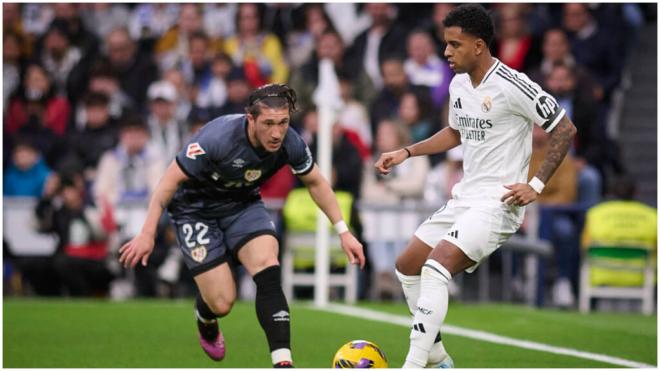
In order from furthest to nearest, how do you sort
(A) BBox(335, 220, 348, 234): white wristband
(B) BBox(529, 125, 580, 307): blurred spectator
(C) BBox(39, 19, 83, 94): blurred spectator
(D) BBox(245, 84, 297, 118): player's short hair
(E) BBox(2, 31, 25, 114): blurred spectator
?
(C) BBox(39, 19, 83, 94): blurred spectator
(E) BBox(2, 31, 25, 114): blurred spectator
(B) BBox(529, 125, 580, 307): blurred spectator
(A) BBox(335, 220, 348, 234): white wristband
(D) BBox(245, 84, 297, 118): player's short hair

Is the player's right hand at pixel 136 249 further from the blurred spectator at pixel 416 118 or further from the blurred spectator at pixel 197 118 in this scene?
the blurred spectator at pixel 197 118

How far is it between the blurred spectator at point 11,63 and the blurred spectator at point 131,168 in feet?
10.1

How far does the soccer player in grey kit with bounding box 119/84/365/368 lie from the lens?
27.3 ft

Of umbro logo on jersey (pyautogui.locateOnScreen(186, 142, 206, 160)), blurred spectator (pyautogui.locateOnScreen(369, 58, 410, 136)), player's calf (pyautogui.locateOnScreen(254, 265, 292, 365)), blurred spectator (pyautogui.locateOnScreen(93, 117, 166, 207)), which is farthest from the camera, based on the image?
blurred spectator (pyautogui.locateOnScreen(369, 58, 410, 136))

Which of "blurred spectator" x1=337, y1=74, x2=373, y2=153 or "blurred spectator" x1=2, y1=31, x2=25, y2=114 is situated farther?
"blurred spectator" x1=2, y1=31, x2=25, y2=114

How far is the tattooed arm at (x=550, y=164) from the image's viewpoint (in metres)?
8.03

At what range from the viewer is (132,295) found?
1712 centimetres

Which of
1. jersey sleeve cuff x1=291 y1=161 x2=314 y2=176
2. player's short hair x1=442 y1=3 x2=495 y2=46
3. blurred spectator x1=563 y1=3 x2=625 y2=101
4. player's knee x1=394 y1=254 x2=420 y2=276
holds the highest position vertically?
blurred spectator x1=563 y1=3 x2=625 y2=101

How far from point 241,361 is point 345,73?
8.83m

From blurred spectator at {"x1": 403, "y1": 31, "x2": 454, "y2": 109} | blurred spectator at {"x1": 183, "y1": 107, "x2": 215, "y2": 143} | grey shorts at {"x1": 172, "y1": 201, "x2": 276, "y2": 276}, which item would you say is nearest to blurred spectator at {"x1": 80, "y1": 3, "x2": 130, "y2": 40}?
blurred spectator at {"x1": 183, "y1": 107, "x2": 215, "y2": 143}

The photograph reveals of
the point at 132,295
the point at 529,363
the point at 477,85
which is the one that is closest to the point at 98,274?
the point at 132,295

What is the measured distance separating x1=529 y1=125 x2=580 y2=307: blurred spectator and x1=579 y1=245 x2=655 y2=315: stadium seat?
208 mm

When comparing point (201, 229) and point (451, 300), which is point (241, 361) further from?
point (451, 300)

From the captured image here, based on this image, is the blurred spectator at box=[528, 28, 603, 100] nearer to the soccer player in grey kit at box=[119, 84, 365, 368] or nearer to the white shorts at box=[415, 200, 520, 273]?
the soccer player in grey kit at box=[119, 84, 365, 368]
